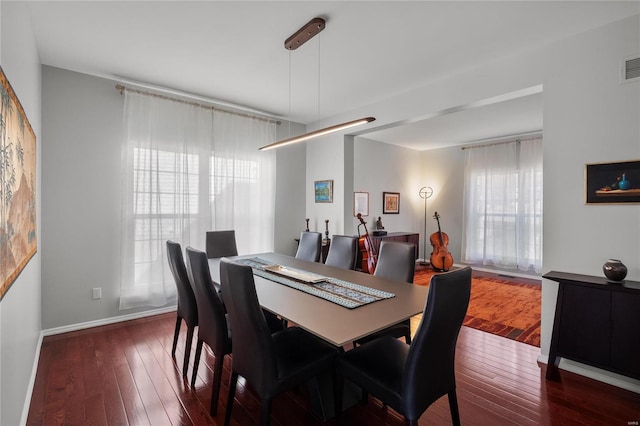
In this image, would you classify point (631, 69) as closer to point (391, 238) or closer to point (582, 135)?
point (582, 135)

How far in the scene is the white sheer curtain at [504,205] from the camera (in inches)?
204

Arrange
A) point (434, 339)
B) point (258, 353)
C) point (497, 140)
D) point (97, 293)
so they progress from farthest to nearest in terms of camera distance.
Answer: point (497, 140) → point (97, 293) → point (258, 353) → point (434, 339)

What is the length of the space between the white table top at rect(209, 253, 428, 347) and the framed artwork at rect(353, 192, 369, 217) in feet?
10.6

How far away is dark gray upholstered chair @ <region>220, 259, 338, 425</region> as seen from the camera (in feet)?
4.78

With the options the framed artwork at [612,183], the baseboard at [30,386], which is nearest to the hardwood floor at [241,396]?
the baseboard at [30,386]

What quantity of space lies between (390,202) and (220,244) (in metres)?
3.83

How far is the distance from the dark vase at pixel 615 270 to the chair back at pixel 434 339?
1439mm

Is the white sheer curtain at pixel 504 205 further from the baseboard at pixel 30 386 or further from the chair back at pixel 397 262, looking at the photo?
the baseboard at pixel 30 386

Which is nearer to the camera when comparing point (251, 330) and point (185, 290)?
point (251, 330)

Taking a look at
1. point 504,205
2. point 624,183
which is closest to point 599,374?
point 624,183

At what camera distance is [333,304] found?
176cm

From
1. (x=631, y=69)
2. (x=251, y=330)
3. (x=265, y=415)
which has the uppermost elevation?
(x=631, y=69)

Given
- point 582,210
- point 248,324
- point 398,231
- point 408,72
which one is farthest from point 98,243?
point 398,231

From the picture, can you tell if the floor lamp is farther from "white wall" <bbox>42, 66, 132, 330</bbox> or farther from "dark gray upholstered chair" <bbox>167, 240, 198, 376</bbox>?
"white wall" <bbox>42, 66, 132, 330</bbox>
